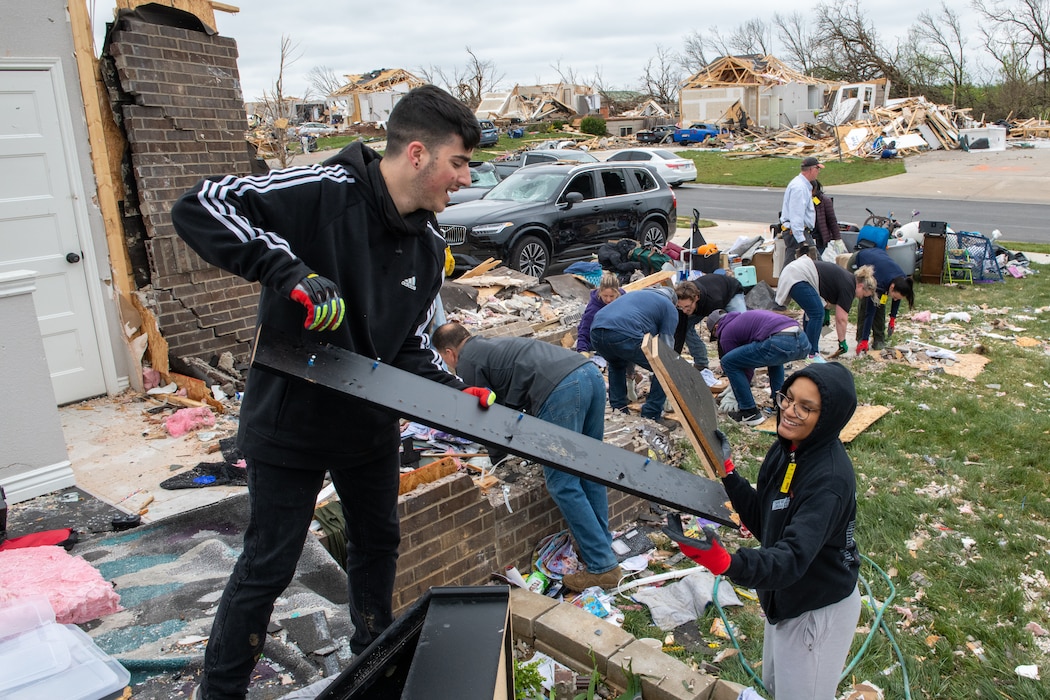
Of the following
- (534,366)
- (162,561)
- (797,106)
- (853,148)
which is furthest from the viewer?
(797,106)

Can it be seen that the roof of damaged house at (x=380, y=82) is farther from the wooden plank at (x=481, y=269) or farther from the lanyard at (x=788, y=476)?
the lanyard at (x=788, y=476)

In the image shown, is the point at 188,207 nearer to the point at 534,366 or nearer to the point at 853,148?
the point at 534,366

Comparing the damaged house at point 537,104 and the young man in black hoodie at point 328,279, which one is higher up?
the damaged house at point 537,104

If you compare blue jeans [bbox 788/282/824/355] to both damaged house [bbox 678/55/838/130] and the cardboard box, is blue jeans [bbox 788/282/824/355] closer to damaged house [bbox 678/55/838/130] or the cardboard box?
the cardboard box

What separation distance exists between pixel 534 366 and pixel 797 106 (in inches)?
1677

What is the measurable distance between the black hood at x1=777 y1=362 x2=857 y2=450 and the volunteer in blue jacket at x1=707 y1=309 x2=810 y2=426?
13.4 ft

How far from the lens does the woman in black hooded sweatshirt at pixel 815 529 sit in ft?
8.71

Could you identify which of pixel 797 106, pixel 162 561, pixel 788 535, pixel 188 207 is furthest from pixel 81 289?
pixel 797 106

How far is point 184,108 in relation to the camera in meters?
6.58

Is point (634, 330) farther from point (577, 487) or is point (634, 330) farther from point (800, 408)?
point (800, 408)

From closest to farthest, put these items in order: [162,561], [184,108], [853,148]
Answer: [162,561]
[184,108]
[853,148]

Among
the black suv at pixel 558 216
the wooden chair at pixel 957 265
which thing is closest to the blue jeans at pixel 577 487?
the black suv at pixel 558 216

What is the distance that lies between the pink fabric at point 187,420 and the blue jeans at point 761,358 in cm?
451

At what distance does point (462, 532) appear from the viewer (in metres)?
4.49
